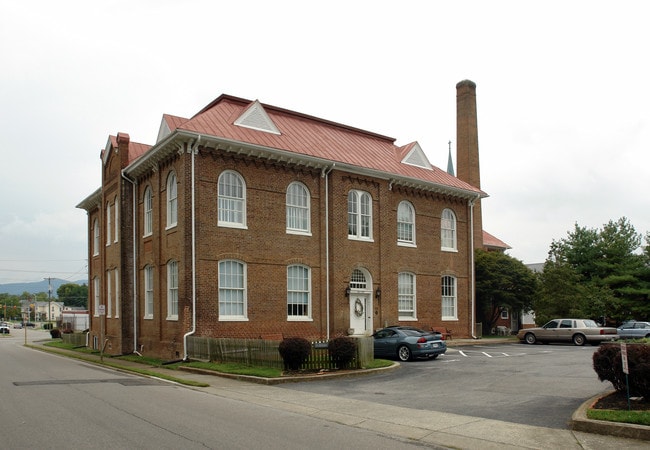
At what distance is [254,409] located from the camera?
12.5m

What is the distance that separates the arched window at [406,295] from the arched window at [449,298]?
2.67 metres

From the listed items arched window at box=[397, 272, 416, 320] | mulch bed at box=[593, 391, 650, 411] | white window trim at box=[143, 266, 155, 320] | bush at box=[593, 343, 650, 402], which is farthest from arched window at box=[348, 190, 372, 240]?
mulch bed at box=[593, 391, 650, 411]

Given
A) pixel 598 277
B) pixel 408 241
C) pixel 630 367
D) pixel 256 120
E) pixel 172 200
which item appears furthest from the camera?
pixel 598 277

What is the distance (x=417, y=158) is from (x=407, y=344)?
14.4 m

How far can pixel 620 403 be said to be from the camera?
427 inches

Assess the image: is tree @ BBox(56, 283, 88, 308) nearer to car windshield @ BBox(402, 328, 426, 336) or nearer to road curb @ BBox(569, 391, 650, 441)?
car windshield @ BBox(402, 328, 426, 336)

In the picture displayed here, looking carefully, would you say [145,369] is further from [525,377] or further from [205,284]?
[525,377]

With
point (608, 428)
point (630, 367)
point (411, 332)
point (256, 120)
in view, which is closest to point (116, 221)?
point (256, 120)

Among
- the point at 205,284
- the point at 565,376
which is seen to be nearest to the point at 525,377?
the point at 565,376

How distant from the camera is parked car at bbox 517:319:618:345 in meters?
30.4

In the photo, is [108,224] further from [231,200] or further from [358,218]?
[358,218]

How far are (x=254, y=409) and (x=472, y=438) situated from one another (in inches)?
190

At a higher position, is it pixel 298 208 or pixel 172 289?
pixel 298 208

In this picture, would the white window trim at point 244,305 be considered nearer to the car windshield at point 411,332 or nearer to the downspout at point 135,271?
the car windshield at point 411,332
